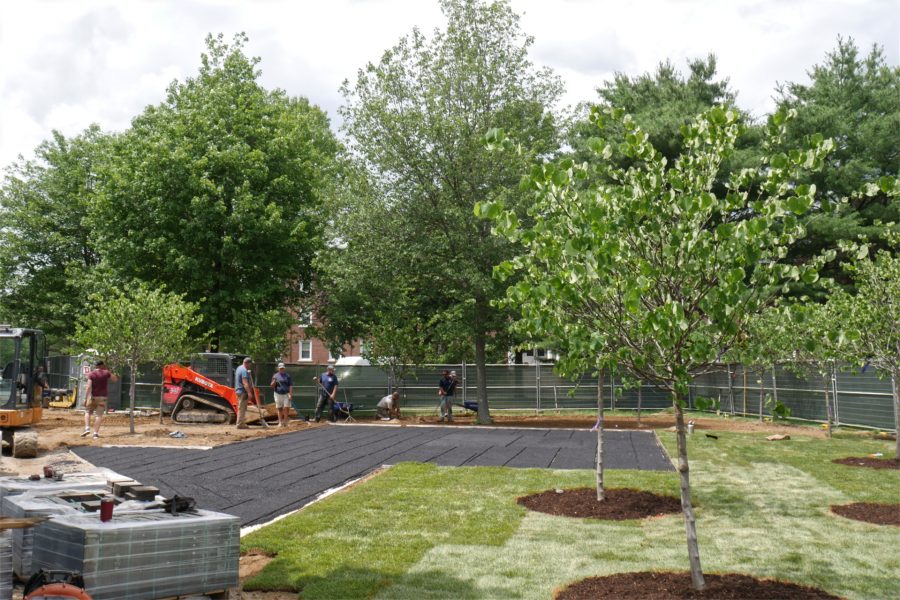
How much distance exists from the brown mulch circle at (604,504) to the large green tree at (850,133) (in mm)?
21991

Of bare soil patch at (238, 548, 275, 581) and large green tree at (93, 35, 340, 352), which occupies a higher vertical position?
large green tree at (93, 35, 340, 352)

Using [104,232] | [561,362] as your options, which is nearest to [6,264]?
[104,232]

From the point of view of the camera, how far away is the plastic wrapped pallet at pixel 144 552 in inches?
197

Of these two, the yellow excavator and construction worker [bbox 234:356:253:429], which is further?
construction worker [bbox 234:356:253:429]

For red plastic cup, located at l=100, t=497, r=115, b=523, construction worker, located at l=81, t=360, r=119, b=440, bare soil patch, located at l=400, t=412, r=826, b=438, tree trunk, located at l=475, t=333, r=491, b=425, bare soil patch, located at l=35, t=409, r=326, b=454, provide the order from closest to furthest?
red plastic cup, located at l=100, t=497, r=115, b=523 → bare soil patch, located at l=35, t=409, r=326, b=454 → construction worker, located at l=81, t=360, r=119, b=440 → bare soil patch, located at l=400, t=412, r=826, b=438 → tree trunk, located at l=475, t=333, r=491, b=425

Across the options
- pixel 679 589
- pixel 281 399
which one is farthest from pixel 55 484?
pixel 281 399

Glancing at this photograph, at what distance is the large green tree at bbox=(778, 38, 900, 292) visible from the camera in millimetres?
29188

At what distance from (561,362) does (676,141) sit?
25.2 m

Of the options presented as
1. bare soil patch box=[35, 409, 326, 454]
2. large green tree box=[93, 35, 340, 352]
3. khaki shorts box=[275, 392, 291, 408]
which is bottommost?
bare soil patch box=[35, 409, 326, 454]

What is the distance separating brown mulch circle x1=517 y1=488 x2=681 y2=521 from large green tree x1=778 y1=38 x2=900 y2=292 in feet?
72.2

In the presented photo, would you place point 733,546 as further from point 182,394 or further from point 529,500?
point 182,394

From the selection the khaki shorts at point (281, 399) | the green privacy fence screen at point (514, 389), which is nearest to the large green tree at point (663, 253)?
the khaki shorts at point (281, 399)

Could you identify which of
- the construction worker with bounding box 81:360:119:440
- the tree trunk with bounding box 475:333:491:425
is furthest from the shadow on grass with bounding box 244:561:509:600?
the tree trunk with bounding box 475:333:491:425

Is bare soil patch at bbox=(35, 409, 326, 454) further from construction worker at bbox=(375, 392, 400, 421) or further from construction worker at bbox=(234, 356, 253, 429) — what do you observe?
construction worker at bbox=(375, 392, 400, 421)
